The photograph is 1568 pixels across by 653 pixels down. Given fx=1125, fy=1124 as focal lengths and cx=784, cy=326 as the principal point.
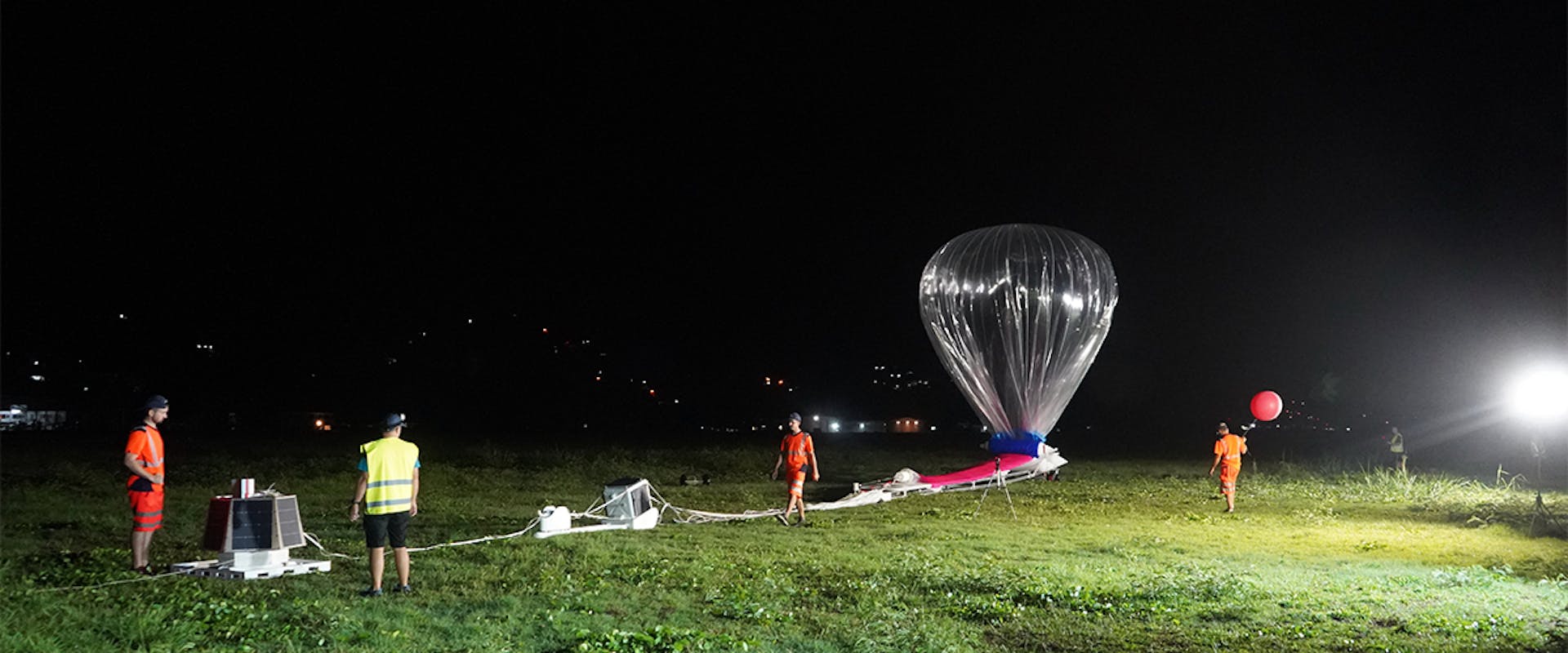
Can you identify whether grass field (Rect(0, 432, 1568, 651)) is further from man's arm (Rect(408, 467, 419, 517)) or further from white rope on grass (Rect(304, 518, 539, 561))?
man's arm (Rect(408, 467, 419, 517))

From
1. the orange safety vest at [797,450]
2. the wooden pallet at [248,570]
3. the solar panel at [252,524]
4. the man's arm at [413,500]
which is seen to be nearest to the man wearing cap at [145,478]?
the wooden pallet at [248,570]

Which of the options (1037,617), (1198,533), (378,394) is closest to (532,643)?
(1037,617)

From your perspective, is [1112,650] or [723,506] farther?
[723,506]

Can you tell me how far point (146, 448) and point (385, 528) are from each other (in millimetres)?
3067

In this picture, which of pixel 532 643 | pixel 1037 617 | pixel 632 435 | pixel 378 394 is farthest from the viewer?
pixel 378 394

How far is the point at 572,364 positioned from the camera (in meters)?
97.0

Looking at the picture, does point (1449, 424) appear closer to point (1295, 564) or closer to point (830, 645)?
point (1295, 564)

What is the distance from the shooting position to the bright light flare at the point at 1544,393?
22.2m

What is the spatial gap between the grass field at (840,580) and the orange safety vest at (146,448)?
3.75 ft

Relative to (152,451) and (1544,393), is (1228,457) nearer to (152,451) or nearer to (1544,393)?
(1544,393)

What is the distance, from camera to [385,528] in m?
11.3

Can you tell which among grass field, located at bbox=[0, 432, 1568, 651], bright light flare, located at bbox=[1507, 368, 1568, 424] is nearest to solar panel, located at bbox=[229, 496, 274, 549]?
grass field, located at bbox=[0, 432, 1568, 651]

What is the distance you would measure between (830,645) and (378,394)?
76410mm

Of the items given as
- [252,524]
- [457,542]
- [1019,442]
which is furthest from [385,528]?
[1019,442]
